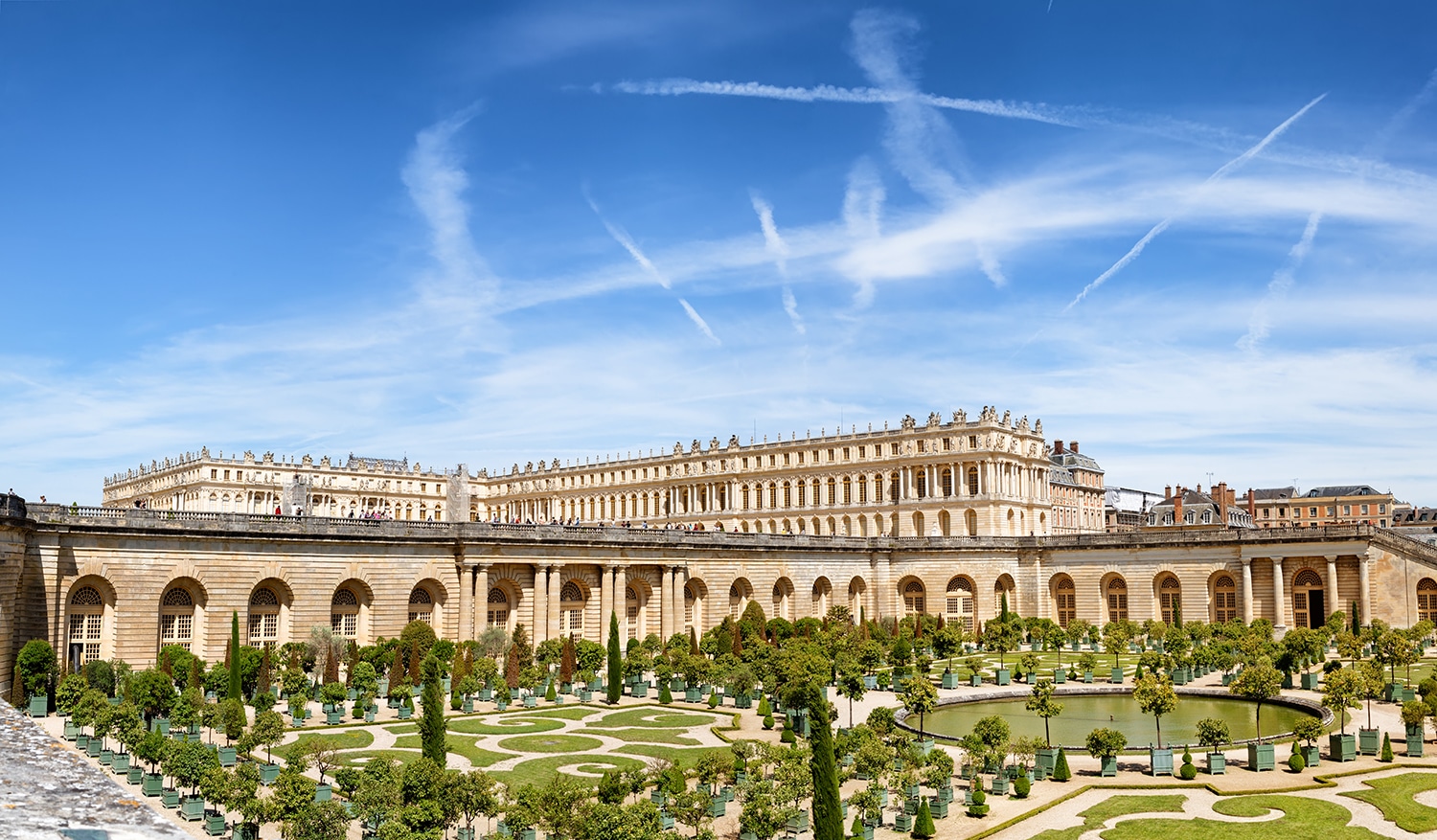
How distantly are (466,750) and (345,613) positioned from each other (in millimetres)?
22796

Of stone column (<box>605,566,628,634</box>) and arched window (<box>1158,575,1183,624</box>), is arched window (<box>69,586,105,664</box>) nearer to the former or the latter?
stone column (<box>605,566,628,634</box>)

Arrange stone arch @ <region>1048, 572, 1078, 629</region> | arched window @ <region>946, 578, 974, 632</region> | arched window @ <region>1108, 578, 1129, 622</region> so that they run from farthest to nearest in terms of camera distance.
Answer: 1. arched window @ <region>946, 578, 974, 632</region>
2. stone arch @ <region>1048, 572, 1078, 629</region>
3. arched window @ <region>1108, 578, 1129, 622</region>

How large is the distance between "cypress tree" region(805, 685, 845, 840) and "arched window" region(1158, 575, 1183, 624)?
57020mm

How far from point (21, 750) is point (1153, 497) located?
546 ft

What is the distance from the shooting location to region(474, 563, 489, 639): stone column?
62938mm

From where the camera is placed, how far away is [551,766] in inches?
1452

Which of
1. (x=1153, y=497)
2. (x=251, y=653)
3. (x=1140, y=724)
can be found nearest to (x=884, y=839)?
(x=1140, y=724)

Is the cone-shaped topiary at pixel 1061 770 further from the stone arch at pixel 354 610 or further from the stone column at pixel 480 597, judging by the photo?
the stone arch at pixel 354 610

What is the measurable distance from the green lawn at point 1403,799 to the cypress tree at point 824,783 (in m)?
11.1

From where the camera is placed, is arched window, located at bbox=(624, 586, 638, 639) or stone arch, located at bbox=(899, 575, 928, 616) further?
stone arch, located at bbox=(899, 575, 928, 616)

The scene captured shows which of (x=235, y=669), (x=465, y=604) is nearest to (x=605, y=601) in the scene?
(x=465, y=604)

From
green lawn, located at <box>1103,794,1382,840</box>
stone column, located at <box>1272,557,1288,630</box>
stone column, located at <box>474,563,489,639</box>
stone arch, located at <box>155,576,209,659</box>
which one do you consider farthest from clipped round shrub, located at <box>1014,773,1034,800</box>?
stone column, located at <box>1272,557,1288,630</box>

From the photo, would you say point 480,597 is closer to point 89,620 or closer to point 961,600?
point 89,620

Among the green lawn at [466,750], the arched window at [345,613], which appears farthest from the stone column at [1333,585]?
the green lawn at [466,750]
